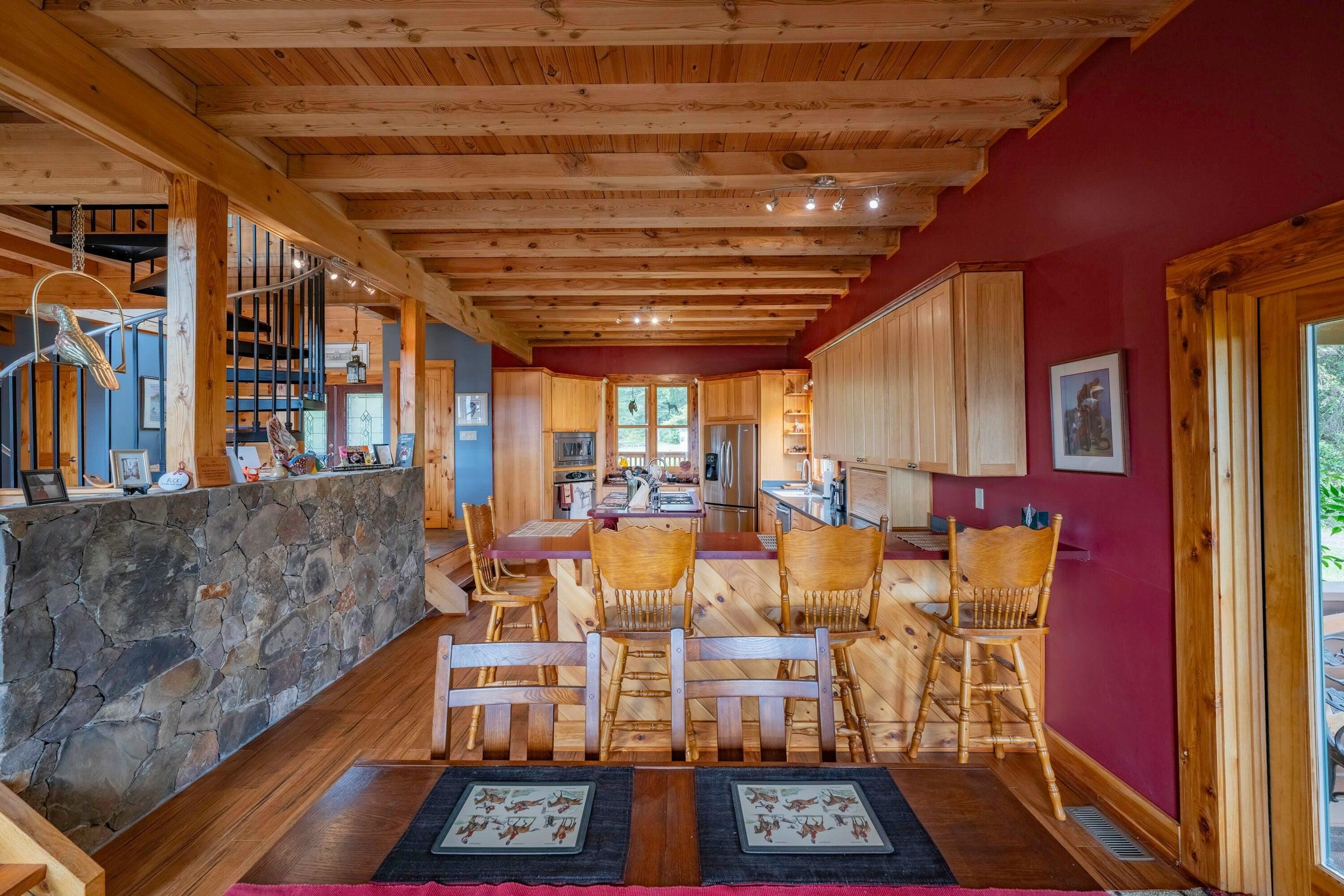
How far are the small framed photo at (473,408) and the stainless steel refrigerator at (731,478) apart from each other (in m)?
2.79

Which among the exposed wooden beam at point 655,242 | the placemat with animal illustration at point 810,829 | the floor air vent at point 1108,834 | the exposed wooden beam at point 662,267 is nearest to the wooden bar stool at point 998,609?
the floor air vent at point 1108,834

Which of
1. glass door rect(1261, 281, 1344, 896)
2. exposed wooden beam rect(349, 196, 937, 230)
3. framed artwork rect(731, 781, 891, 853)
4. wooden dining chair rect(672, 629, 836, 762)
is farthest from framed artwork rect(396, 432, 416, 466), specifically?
glass door rect(1261, 281, 1344, 896)

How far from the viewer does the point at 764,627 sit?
294 centimetres

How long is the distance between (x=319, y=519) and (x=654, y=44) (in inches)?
118

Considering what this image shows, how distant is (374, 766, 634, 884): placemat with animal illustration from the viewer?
97 cm

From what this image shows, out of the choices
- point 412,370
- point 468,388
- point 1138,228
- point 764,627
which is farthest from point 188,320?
point 468,388

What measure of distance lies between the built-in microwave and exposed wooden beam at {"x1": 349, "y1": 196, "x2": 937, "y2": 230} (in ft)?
12.2

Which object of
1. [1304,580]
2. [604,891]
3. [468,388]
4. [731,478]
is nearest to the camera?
[604,891]

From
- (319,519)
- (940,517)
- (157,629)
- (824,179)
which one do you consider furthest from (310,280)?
(940,517)

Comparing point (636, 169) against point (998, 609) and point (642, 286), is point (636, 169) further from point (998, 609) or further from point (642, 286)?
point (998, 609)

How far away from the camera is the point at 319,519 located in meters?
3.36

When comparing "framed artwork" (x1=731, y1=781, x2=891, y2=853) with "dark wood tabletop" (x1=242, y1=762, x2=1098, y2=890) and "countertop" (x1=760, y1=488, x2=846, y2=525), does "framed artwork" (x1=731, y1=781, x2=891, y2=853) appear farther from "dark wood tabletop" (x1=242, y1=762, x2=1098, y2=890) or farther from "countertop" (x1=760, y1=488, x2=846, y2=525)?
"countertop" (x1=760, y1=488, x2=846, y2=525)

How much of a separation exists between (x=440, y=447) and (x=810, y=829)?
253 inches

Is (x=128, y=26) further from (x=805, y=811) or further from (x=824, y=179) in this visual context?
(x=805, y=811)
